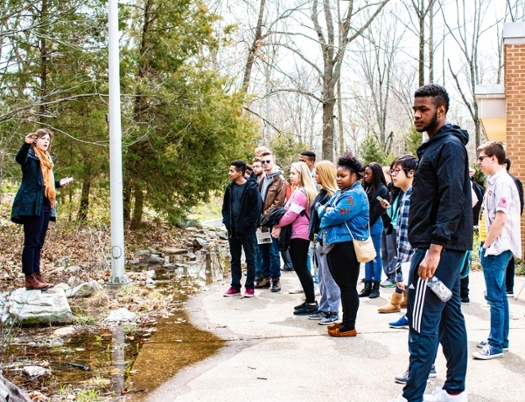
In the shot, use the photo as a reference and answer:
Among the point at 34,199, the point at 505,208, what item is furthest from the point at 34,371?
the point at 505,208

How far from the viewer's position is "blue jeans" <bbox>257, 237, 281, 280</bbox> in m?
8.85

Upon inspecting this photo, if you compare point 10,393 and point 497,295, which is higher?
point 497,295

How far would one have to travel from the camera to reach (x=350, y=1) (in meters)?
23.0

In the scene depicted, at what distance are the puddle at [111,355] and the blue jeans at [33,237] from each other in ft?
3.35

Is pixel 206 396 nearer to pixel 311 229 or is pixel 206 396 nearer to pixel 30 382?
pixel 30 382

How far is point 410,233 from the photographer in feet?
12.4

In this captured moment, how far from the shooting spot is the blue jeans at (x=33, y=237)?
7.16m

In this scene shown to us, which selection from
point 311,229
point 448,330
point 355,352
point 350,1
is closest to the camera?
point 448,330

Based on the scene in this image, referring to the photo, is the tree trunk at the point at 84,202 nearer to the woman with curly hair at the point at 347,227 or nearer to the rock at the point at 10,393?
the woman with curly hair at the point at 347,227

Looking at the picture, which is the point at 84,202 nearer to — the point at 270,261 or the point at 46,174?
the point at 270,261

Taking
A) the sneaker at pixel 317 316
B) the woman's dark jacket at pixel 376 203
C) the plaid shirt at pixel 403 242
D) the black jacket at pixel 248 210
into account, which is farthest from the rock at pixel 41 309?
the woman's dark jacket at pixel 376 203

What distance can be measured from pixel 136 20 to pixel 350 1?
10896 millimetres

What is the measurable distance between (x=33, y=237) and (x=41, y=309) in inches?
38.3

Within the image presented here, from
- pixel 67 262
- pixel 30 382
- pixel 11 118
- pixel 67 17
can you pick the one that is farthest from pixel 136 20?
pixel 30 382
